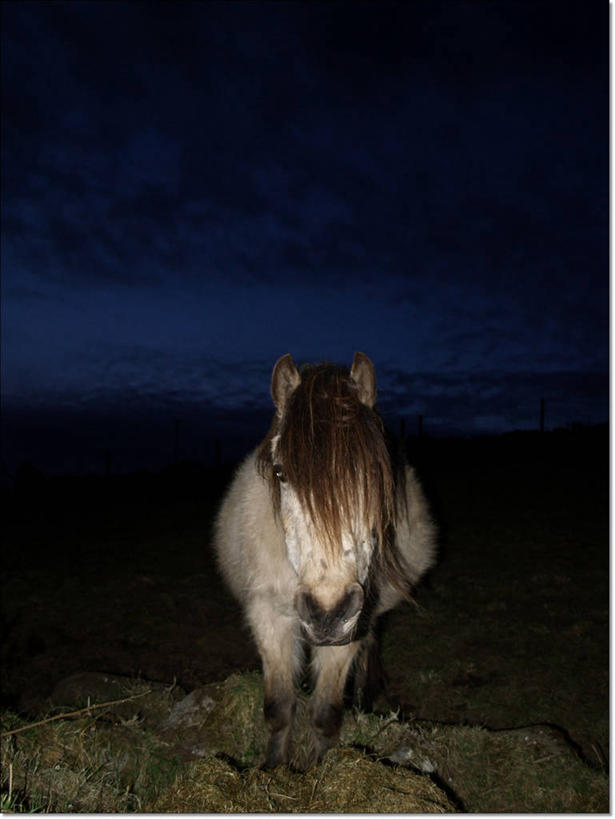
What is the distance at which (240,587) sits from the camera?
383 centimetres

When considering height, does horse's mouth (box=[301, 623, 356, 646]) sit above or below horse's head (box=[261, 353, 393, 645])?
below

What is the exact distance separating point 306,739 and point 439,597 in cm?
389

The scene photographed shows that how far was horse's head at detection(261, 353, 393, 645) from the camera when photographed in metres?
2.16

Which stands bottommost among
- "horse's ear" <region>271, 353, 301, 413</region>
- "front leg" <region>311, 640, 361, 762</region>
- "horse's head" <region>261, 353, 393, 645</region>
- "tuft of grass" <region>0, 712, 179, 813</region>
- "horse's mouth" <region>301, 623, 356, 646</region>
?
"tuft of grass" <region>0, 712, 179, 813</region>

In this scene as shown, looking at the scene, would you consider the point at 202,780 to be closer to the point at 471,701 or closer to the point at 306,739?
the point at 306,739

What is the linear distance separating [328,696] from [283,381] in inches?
77.0

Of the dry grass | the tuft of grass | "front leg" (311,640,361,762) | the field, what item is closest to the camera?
the dry grass

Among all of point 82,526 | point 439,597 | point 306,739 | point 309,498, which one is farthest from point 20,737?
point 82,526

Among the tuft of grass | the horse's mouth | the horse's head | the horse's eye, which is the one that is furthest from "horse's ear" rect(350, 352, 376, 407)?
the tuft of grass

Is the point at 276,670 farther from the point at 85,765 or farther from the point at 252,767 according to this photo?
the point at 85,765

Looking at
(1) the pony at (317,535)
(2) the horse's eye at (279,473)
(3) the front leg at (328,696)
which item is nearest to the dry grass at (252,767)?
(3) the front leg at (328,696)

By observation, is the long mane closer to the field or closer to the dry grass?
the dry grass

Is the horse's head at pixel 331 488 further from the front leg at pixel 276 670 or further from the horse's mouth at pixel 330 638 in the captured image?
the front leg at pixel 276 670

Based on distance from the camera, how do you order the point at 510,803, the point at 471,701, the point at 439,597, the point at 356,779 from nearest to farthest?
the point at 356,779, the point at 510,803, the point at 471,701, the point at 439,597
